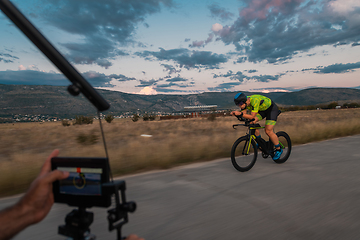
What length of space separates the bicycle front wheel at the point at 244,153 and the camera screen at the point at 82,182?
5.07 metres

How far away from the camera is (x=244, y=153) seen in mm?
6352

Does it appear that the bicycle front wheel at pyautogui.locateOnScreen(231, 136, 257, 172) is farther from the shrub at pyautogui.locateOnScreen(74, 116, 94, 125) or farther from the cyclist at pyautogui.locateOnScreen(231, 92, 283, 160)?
the shrub at pyautogui.locateOnScreen(74, 116, 94, 125)

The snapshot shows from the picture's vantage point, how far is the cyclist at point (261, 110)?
620cm

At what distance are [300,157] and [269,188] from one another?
3650 mm

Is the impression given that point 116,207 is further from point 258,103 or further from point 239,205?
point 258,103

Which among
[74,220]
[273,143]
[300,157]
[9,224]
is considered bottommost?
[300,157]

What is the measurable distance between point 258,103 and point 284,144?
1.79 metres

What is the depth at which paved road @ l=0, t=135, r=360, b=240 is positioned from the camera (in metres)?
3.05

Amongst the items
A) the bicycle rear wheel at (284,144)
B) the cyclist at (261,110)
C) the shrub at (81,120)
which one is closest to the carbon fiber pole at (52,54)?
the cyclist at (261,110)

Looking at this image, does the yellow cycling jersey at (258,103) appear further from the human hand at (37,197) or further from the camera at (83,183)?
the human hand at (37,197)

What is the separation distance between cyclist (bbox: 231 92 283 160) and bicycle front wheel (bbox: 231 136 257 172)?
1.49 feet

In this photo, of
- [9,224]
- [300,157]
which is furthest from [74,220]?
[300,157]

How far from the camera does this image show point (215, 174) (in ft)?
19.4

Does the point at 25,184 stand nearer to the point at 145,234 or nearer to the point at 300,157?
the point at 145,234
